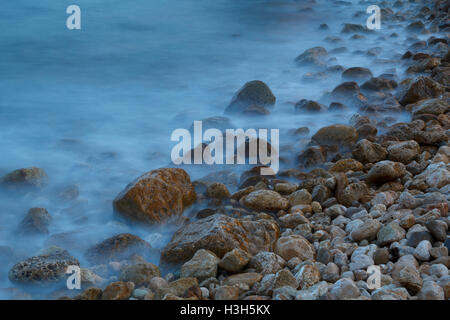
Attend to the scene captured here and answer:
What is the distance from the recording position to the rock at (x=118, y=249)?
263 centimetres

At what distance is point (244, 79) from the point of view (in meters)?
6.34

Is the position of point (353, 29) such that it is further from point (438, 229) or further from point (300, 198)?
point (438, 229)

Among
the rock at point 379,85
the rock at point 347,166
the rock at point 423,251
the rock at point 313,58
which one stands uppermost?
the rock at point 313,58

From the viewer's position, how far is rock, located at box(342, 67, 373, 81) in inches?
226

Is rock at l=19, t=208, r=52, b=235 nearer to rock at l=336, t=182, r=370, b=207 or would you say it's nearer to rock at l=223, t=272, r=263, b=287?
rock at l=223, t=272, r=263, b=287

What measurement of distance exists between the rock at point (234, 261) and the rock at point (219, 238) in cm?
10

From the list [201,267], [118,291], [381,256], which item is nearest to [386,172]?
[381,256]

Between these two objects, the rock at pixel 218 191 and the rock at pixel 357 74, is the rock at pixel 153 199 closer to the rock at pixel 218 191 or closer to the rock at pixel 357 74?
the rock at pixel 218 191

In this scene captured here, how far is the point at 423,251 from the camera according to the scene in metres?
2.11

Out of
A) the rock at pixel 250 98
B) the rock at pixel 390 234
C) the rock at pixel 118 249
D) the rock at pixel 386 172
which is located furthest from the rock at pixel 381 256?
the rock at pixel 250 98

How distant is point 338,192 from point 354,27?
21.1 feet

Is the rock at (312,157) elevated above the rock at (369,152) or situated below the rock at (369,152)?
below

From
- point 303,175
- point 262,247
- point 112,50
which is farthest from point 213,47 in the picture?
point 262,247

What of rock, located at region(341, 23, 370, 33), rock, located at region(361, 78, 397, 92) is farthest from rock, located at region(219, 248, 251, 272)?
rock, located at region(341, 23, 370, 33)
